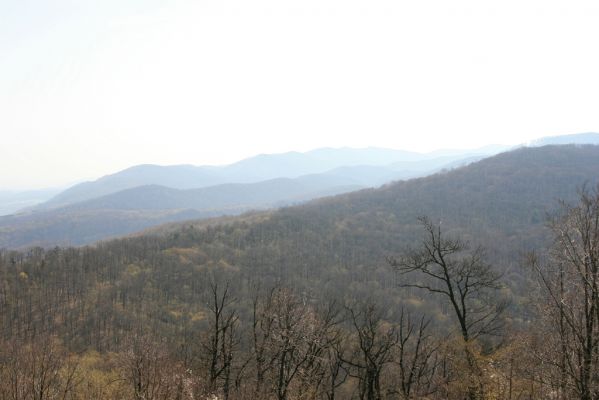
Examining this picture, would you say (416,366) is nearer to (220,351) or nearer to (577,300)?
(577,300)

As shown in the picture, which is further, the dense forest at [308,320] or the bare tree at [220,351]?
the bare tree at [220,351]

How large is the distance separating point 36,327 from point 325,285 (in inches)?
3930

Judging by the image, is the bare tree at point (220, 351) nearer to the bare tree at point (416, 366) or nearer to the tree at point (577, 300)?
the bare tree at point (416, 366)

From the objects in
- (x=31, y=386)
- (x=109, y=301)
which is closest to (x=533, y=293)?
(x=31, y=386)

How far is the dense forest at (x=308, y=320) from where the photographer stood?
19.5m

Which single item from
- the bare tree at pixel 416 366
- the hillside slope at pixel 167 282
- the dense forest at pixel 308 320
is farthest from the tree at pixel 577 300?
the hillside slope at pixel 167 282

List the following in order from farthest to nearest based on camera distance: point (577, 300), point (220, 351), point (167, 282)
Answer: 1. point (167, 282)
2. point (220, 351)
3. point (577, 300)

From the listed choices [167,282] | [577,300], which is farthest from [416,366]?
[167,282]

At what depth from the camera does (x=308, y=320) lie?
28156 millimetres

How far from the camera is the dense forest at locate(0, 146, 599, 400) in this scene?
19.5 meters

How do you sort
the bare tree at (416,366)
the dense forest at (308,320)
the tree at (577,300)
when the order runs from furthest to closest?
the bare tree at (416,366), the dense forest at (308,320), the tree at (577,300)

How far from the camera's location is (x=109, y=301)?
134 meters

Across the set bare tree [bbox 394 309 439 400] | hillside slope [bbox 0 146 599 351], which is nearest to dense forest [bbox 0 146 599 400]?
bare tree [bbox 394 309 439 400]

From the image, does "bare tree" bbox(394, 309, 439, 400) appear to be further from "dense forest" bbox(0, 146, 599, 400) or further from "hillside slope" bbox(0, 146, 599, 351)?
"hillside slope" bbox(0, 146, 599, 351)
